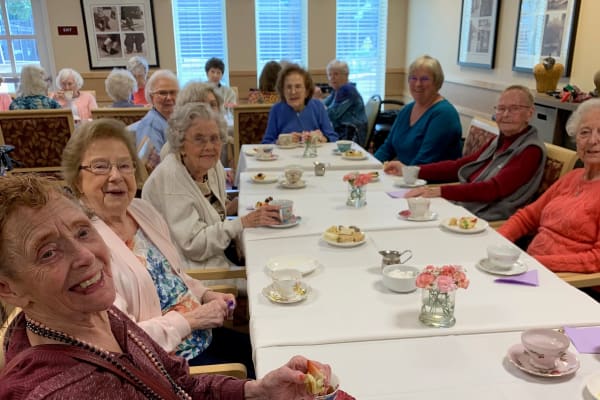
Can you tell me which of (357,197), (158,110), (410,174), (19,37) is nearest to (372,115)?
(158,110)

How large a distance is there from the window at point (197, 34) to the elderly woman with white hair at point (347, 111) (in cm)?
212

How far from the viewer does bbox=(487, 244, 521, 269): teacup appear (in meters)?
1.52

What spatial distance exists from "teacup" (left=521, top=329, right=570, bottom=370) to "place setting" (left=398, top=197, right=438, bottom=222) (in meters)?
0.97

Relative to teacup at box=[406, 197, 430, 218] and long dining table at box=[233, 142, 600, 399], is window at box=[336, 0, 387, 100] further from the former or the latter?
long dining table at box=[233, 142, 600, 399]

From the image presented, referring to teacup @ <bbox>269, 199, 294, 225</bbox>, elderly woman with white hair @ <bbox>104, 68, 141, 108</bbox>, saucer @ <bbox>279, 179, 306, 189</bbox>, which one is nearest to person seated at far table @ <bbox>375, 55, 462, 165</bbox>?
saucer @ <bbox>279, 179, 306, 189</bbox>

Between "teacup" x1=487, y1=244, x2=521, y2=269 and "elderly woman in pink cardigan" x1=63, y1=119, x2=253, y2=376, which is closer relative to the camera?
"elderly woman in pink cardigan" x1=63, y1=119, x2=253, y2=376

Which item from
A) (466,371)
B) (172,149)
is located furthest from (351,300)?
(172,149)

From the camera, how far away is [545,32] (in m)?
3.88

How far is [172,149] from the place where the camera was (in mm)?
2098

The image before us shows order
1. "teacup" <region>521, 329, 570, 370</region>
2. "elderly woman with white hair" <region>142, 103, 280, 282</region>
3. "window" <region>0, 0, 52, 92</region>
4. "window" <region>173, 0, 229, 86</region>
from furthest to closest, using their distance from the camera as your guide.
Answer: "window" <region>173, 0, 229, 86</region> < "window" <region>0, 0, 52, 92</region> < "elderly woman with white hair" <region>142, 103, 280, 282</region> < "teacup" <region>521, 329, 570, 370</region>

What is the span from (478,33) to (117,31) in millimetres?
4367

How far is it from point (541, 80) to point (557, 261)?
2.31 metres

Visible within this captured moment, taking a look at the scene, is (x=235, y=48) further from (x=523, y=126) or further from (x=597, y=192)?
(x=597, y=192)

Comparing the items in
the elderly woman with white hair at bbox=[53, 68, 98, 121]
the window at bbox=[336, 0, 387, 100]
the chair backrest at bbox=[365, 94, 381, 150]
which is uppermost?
the window at bbox=[336, 0, 387, 100]
